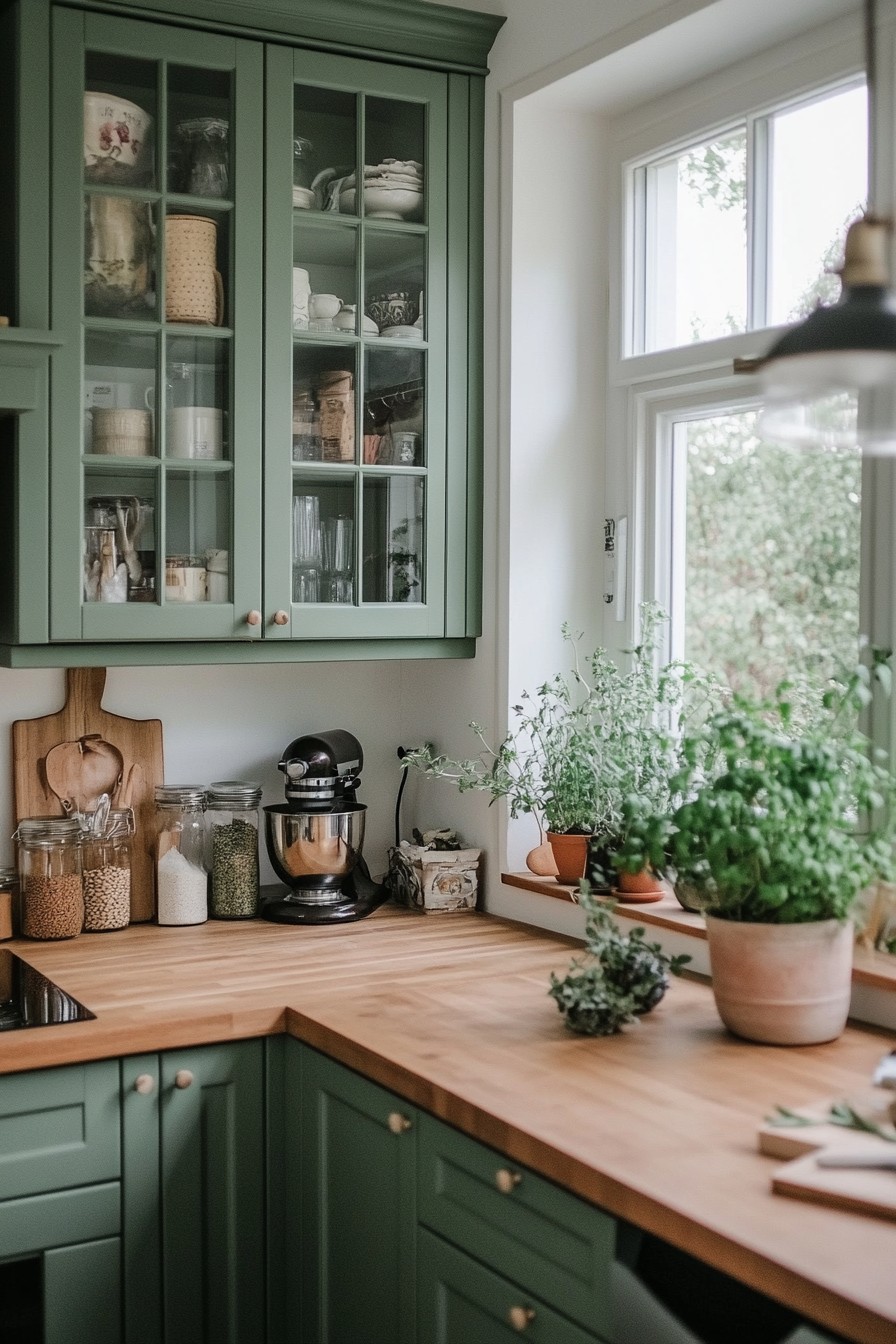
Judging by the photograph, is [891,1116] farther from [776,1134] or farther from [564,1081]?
[564,1081]

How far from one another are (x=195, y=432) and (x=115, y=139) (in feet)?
1.76

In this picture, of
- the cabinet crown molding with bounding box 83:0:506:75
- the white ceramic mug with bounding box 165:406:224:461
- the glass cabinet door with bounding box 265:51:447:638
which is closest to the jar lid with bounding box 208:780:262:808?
the glass cabinet door with bounding box 265:51:447:638

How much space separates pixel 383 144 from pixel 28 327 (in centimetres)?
81

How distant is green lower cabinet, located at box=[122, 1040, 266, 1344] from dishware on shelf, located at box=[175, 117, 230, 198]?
1.54 metres

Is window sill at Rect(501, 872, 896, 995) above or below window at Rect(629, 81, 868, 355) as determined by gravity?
below

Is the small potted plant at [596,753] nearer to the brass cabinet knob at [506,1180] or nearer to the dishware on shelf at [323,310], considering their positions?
the dishware on shelf at [323,310]

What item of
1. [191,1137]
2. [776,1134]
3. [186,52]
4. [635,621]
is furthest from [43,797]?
[776,1134]

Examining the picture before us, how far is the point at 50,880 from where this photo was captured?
2586mm

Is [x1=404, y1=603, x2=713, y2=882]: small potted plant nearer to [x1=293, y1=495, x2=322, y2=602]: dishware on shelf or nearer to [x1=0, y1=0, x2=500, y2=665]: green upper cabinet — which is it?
[x1=0, y1=0, x2=500, y2=665]: green upper cabinet

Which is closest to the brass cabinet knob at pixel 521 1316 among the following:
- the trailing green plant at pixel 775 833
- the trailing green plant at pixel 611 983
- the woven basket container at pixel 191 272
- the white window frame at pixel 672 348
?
the trailing green plant at pixel 611 983

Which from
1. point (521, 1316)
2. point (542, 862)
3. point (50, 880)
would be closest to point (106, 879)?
point (50, 880)

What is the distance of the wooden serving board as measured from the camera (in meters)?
1.37

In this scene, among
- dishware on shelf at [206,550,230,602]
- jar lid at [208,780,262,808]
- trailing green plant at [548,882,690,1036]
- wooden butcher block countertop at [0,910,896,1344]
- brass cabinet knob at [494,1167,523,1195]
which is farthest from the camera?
jar lid at [208,780,262,808]

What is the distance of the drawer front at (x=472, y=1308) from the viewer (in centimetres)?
160
